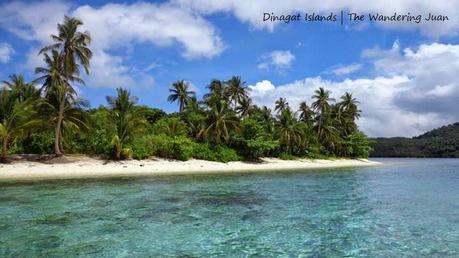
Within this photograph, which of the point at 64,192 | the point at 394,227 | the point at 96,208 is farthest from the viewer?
the point at 64,192

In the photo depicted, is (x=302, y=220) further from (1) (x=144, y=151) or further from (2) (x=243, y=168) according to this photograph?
(2) (x=243, y=168)

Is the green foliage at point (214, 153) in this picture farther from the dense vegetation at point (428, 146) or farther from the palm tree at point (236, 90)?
the dense vegetation at point (428, 146)

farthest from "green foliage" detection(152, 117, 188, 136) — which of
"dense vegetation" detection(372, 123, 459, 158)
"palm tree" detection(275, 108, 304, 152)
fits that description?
"dense vegetation" detection(372, 123, 459, 158)

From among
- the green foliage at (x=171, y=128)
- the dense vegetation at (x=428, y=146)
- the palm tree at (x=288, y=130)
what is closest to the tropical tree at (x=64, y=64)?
the green foliage at (x=171, y=128)

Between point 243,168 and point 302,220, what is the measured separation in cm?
3642

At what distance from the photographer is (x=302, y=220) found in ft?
48.3

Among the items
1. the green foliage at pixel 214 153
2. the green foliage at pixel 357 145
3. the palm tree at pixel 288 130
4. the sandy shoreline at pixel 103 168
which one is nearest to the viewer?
the sandy shoreline at pixel 103 168

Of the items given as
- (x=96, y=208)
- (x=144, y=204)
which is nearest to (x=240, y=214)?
(x=144, y=204)

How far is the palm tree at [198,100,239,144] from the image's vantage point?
54688mm

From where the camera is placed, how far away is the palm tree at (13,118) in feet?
116

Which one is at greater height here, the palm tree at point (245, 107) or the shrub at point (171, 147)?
the palm tree at point (245, 107)

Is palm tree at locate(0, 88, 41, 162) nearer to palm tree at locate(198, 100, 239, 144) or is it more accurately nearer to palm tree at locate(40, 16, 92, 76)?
palm tree at locate(40, 16, 92, 76)

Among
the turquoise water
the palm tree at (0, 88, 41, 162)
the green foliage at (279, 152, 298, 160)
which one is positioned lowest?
the turquoise water

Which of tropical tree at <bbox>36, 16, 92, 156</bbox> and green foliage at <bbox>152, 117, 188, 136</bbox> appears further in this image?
green foliage at <bbox>152, 117, 188, 136</bbox>
